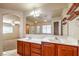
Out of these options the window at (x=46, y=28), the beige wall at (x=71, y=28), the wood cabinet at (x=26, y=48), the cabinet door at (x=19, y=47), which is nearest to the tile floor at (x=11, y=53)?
the cabinet door at (x=19, y=47)

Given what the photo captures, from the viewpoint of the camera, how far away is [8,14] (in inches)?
79.5

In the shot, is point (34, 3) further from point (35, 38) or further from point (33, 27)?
point (35, 38)

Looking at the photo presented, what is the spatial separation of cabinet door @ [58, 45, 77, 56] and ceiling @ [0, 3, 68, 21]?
619 mm

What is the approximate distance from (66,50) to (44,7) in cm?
92

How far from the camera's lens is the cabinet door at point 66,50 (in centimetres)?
187

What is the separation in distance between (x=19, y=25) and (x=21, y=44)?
39 cm

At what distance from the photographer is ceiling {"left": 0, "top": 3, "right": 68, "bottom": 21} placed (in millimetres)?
1937

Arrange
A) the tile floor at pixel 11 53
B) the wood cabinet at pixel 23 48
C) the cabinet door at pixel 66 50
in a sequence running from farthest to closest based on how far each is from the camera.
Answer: the wood cabinet at pixel 23 48, the tile floor at pixel 11 53, the cabinet door at pixel 66 50

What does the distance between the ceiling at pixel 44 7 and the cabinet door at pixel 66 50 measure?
2.03ft

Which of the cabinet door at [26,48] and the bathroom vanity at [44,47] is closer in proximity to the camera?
the bathroom vanity at [44,47]

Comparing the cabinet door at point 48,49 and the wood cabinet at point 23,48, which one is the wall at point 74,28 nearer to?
the cabinet door at point 48,49

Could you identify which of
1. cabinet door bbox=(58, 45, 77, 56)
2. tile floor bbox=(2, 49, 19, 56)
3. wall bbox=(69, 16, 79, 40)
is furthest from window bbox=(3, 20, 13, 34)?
wall bbox=(69, 16, 79, 40)

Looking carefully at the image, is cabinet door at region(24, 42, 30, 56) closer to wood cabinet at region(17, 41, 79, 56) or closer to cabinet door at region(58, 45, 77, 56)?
wood cabinet at region(17, 41, 79, 56)

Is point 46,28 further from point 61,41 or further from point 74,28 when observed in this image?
point 74,28
